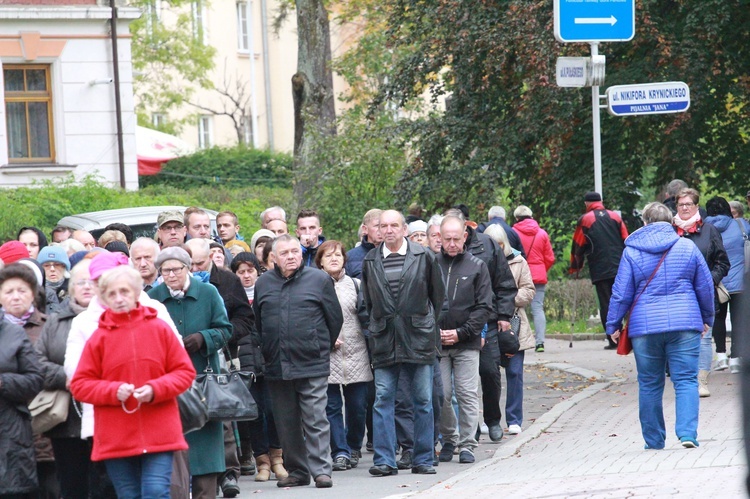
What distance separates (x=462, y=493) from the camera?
862 centimetres

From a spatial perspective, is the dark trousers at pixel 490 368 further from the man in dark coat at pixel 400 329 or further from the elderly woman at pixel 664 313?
the elderly woman at pixel 664 313

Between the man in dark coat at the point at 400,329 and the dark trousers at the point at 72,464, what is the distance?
278 centimetres

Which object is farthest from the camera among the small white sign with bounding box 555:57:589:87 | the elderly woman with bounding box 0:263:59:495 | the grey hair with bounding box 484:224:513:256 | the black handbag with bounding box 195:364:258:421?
the small white sign with bounding box 555:57:589:87

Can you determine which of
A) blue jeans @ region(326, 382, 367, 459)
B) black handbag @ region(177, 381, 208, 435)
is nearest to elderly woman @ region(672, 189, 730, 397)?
blue jeans @ region(326, 382, 367, 459)

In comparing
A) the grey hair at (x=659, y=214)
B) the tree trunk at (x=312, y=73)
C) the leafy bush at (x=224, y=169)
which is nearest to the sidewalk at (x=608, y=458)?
the grey hair at (x=659, y=214)

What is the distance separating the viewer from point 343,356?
Result: 1053cm

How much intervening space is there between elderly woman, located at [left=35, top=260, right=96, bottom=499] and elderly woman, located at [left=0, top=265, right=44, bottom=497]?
0.45ft

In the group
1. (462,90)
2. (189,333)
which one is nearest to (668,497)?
(189,333)

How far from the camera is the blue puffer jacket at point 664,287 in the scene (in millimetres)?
9672

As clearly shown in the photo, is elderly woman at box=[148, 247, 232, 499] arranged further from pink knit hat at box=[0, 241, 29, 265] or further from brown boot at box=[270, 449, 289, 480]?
pink knit hat at box=[0, 241, 29, 265]

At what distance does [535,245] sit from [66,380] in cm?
1100

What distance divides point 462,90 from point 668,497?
433 inches

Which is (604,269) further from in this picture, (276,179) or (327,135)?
(276,179)

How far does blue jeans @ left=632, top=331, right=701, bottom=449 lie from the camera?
9719 mm
